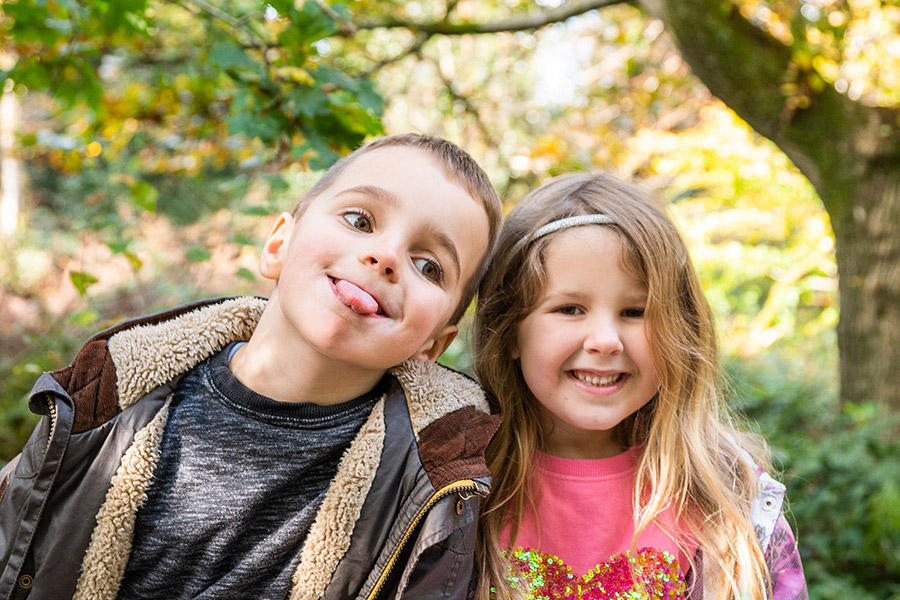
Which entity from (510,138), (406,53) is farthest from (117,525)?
(510,138)

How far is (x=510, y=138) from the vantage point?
22.2 ft

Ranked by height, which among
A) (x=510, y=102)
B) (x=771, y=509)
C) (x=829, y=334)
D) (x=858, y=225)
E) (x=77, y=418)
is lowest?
(x=829, y=334)

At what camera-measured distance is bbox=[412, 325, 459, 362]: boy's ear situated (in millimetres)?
1683

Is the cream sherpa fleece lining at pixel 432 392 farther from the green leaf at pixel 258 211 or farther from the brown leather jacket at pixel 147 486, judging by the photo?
the green leaf at pixel 258 211

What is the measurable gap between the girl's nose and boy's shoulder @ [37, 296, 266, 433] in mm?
791

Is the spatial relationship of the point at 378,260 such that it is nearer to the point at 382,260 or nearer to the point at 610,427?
the point at 382,260

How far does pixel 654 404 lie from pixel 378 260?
96cm

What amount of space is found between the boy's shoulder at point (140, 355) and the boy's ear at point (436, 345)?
402 mm

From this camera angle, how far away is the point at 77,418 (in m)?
1.40

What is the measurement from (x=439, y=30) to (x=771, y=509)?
3.12 metres

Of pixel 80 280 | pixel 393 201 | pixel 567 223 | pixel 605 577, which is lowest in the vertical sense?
pixel 80 280

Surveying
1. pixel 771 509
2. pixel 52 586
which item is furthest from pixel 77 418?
pixel 771 509

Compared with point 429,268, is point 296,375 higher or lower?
lower

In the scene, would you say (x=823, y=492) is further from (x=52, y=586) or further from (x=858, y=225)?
(x=52, y=586)
